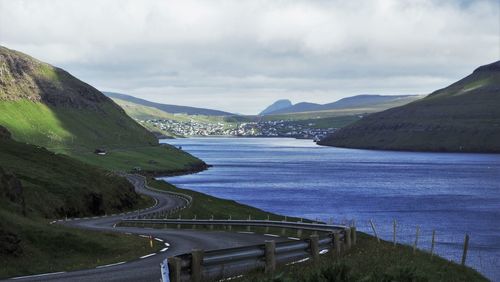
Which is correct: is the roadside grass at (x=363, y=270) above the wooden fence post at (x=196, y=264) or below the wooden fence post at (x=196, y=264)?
below

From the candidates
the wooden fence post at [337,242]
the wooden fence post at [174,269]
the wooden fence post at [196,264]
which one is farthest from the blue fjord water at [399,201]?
the wooden fence post at [174,269]

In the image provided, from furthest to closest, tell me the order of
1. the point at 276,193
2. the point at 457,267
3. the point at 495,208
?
the point at 276,193
the point at 495,208
the point at 457,267

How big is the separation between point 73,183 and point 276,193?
70541 millimetres

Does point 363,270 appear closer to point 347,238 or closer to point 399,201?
point 347,238

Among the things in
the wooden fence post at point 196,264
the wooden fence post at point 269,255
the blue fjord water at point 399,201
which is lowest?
the blue fjord water at point 399,201

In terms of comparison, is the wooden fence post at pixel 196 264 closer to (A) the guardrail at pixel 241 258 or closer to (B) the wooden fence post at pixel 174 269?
(A) the guardrail at pixel 241 258

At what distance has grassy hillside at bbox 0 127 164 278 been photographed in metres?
27.9

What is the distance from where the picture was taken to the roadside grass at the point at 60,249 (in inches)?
1052

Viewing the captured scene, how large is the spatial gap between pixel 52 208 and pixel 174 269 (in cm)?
5671

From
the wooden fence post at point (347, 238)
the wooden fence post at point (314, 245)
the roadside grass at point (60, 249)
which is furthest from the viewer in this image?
the wooden fence post at point (347, 238)

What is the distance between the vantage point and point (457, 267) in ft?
104

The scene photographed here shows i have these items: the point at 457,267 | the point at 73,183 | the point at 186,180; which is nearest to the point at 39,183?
the point at 73,183

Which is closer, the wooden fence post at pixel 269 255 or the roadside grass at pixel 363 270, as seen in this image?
the roadside grass at pixel 363 270

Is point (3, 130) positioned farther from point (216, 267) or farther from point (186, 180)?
point (186, 180)
